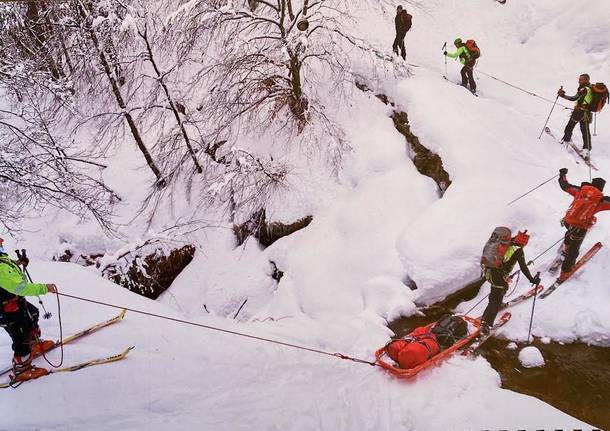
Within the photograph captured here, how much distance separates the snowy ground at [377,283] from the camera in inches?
208

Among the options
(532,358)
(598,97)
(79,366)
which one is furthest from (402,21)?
(79,366)

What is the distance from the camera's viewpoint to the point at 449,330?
6.62m

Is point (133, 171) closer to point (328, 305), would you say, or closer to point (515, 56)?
point (328, 305)

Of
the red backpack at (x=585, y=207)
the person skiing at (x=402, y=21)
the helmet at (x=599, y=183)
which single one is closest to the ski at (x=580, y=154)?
the helmet at (x=599, y=183)

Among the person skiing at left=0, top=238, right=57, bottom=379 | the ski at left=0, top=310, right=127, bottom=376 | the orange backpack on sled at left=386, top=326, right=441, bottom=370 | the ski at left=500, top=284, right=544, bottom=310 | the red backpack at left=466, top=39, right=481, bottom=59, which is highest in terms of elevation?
the red backpack at left=466, top=39, right=481, bottom=59

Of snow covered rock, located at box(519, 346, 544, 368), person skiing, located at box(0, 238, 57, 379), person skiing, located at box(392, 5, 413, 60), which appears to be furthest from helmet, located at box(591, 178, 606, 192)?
person skiing, located at box(0, 238, 57, 379)

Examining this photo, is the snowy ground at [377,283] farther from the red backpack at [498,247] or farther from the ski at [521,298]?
the red backpack at [498,247]

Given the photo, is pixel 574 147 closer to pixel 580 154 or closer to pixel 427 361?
pixel 580 154

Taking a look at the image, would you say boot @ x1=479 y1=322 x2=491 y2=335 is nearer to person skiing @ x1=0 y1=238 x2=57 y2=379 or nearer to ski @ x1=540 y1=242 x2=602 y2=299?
ski @ x1=540 y1=242 x2=602 y2=299

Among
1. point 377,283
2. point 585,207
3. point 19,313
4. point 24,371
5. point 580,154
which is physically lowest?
point 377,283

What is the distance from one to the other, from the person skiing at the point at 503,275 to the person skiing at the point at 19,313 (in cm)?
600

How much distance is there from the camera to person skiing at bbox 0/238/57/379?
4.92 m

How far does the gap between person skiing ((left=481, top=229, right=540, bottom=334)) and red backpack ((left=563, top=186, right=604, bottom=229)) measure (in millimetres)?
1117

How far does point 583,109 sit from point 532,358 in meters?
6.19
